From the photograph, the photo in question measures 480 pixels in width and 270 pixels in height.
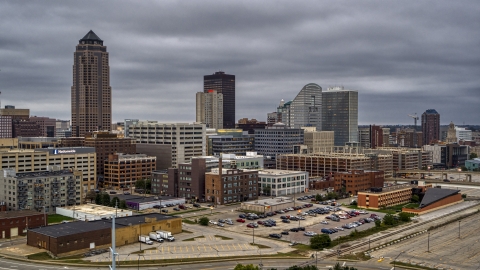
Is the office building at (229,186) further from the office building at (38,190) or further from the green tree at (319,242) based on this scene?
the green tree at (319,242)

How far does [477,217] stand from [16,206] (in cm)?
9765

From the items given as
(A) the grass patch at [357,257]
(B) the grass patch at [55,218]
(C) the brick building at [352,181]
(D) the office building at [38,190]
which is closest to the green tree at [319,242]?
(A) the grass patch at [357,257]

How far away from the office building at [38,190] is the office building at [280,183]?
50573 mm

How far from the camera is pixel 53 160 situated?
14050 centimetres

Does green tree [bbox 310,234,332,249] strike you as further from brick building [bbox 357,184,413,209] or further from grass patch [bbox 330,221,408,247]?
brick building [bbox 357,184,413,209]

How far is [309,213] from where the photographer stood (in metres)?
110

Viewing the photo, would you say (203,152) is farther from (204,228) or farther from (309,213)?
(204,228)

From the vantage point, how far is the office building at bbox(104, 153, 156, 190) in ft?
507

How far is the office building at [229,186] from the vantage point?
12219cm

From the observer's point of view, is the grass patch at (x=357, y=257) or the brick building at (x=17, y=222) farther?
the brick building at (x=17, y=222)

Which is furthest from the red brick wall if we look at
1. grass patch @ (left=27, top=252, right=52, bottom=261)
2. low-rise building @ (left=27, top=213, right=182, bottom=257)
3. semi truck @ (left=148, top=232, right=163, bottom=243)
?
grass patch @ (left=27, top=252, right=52, bottom=261)

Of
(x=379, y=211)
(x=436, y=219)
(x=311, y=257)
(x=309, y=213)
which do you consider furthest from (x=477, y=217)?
(x=311, y=257)

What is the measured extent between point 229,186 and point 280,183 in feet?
64.0

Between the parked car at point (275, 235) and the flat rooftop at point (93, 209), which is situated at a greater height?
the flat rooftop at point (93, 209)
